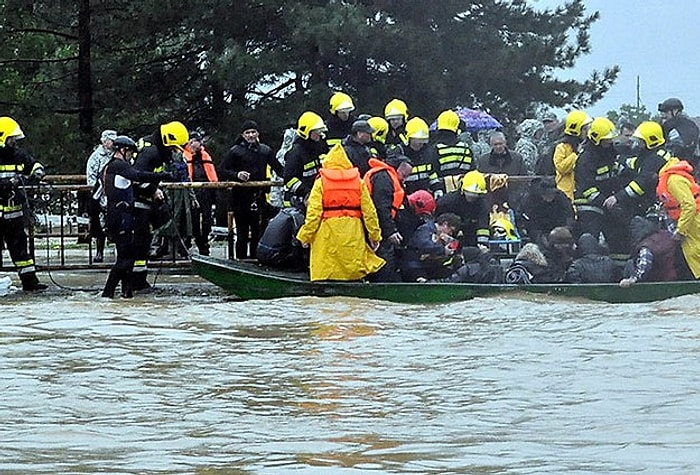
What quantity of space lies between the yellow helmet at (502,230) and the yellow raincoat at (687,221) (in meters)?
1.75

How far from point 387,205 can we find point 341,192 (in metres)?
0.49

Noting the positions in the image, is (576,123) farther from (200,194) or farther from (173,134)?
(200,194)

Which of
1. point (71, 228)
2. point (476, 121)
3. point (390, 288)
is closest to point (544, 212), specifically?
point (390, 288)

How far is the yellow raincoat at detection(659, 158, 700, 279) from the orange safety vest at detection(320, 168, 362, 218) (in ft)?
10.1

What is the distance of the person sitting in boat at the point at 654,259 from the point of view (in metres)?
13.5

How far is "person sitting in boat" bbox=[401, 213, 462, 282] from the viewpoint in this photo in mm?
14117

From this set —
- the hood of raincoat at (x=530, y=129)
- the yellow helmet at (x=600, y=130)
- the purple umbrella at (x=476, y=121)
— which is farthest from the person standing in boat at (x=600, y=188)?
the purple umbrella at (x=476, y=121)

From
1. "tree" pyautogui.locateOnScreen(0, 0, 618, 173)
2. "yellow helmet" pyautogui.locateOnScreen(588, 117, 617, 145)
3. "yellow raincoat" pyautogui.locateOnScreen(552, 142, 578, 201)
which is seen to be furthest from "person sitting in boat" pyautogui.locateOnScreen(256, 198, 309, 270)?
"tree" pyautogui.locateOnScreen(0, 0, 618, 173)

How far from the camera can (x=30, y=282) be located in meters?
16.4

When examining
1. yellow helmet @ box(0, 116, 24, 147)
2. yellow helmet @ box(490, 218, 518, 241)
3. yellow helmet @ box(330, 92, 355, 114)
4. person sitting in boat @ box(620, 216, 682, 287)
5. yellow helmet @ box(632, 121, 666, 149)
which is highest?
yellow helmet @ box(330, 92, 355, 114)

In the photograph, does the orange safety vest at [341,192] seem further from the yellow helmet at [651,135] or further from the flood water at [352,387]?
the yellow helmet at [651,135]

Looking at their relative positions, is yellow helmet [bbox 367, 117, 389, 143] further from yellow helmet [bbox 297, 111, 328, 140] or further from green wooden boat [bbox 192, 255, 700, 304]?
green wooden boat [bbox 192, 255, 700, 304]

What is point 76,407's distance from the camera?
28.8ft

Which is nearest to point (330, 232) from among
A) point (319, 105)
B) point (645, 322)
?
point (645, 322)
